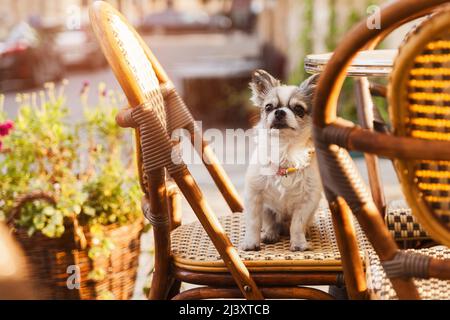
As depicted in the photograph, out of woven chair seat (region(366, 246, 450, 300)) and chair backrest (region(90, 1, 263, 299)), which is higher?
chair backrest (region(90, 1, 263, 299))

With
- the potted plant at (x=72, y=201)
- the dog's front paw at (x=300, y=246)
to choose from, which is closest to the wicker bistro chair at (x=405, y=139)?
the dog's front paw at (x=300, y=246)

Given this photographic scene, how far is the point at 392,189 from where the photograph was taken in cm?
522

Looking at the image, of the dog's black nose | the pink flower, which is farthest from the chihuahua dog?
the pink flower

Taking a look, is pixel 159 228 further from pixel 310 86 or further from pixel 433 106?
pixel 433 106

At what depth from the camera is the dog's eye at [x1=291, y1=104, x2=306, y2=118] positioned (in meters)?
2.08

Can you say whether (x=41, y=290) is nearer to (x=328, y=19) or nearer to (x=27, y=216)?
(x=27, y=216)

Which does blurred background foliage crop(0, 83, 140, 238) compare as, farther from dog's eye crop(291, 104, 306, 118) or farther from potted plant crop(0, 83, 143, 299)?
dog's eye crop(291, 104, 306, 118)

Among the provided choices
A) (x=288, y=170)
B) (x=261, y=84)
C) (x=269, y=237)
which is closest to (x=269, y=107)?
(x=261, y=84)

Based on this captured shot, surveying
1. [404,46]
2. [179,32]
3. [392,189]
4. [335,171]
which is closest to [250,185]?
[335,171]

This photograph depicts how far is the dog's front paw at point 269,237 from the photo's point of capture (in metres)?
2.00

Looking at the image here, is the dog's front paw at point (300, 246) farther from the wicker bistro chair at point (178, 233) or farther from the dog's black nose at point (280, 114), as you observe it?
the dog's black nose at point (280, 114)

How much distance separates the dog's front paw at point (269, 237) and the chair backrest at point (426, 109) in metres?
0.80

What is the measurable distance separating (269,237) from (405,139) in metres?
0.92

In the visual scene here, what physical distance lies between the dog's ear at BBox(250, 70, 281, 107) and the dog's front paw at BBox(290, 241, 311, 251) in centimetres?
54
